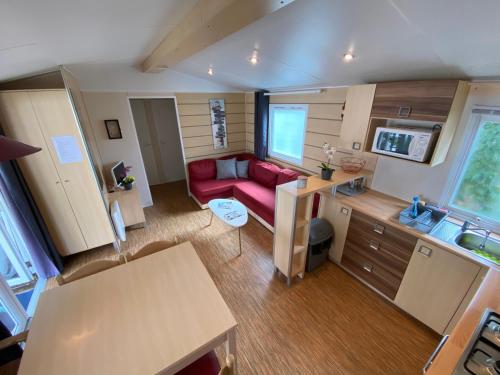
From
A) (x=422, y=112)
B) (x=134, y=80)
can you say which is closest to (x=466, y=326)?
(x=422, y=112)

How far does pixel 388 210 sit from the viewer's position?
212 cm

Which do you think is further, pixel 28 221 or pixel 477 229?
pixel 28 221

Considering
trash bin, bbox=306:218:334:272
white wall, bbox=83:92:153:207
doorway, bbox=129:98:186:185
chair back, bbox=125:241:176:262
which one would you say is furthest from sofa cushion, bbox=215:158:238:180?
chair back, bbox=125:241:176:262

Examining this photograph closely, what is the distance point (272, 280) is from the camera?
244 cm

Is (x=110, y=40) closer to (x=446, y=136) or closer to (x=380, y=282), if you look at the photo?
(x=446, y=136)

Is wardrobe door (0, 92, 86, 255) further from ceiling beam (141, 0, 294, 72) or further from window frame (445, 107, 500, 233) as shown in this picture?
window frame (445, 107, 500, 233)

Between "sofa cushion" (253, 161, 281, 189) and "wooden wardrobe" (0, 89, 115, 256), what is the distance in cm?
254

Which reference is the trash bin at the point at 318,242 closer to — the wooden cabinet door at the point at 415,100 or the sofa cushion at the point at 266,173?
the wooden cabinet door at the point at 415,100

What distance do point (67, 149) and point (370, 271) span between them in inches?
145

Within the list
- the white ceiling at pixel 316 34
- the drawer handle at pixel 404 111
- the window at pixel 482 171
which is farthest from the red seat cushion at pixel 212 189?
the window at pixel 482 171

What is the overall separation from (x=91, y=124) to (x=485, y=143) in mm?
4935

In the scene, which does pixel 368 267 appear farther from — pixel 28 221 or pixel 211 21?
pixel 28 221

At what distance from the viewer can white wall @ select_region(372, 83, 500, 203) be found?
5.46ft

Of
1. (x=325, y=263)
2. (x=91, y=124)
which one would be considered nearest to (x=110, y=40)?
(x=91, y=124)
